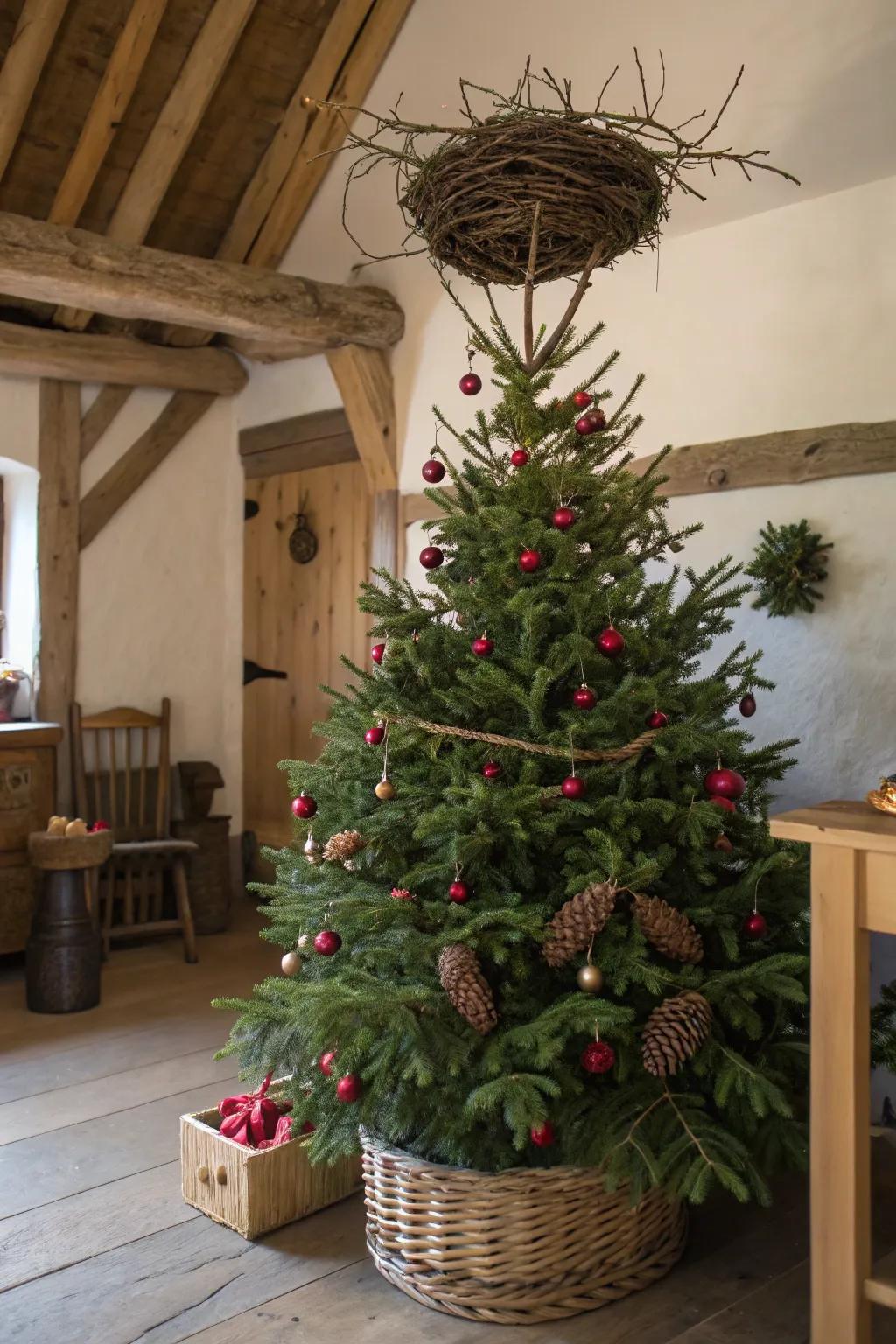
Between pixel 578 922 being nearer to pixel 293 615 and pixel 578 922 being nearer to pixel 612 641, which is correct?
pixel 612 641

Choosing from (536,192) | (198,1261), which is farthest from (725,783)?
(198,1261)

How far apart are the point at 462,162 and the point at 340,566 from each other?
2.55 meters

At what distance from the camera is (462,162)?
219 cm

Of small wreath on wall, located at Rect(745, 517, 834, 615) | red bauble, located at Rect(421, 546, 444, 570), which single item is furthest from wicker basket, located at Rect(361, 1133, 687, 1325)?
small wreath on wall, located at Rect(745, 517, 834, 615)

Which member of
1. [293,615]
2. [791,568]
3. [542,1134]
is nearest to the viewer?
[542,1134]

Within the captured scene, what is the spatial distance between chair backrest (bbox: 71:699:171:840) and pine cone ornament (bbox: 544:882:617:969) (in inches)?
114

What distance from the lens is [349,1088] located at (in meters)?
1.89

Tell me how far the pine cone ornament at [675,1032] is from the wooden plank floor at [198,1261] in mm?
452

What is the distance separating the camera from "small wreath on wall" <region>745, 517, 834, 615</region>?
297 centimetres

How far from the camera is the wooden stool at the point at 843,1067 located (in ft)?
5.56

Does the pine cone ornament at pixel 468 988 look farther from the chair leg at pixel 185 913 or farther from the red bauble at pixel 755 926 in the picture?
the chair leg at pixel 185 913

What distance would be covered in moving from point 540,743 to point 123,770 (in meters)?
3.09

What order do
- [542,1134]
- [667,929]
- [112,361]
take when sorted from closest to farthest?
[542,1134] < [667,929] < [112,361]

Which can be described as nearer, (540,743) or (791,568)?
(540,743)
